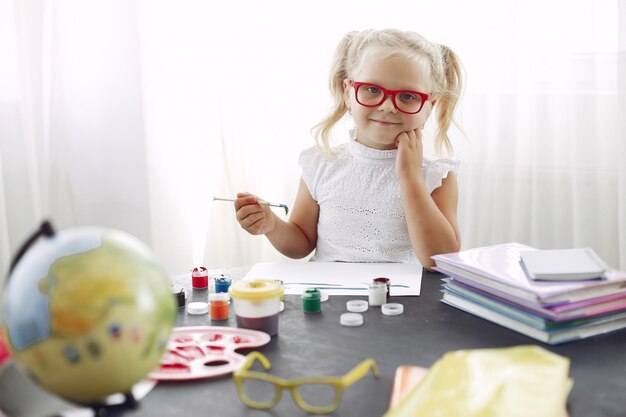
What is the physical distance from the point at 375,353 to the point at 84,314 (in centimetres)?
41

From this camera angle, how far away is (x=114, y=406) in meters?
0.72

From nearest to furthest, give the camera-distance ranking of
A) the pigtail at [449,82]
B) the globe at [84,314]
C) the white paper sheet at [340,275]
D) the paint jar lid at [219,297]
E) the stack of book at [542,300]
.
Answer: the globe at [84,314] → the stack of book at [542,300] → the paint jar lid at [219,297] → the white paper sheet at [340,275] → the pigtail at [449,82]

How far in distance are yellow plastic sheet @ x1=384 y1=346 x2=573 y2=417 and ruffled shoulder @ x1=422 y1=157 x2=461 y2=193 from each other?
86 centimetres

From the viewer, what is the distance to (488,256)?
1151 millimetres

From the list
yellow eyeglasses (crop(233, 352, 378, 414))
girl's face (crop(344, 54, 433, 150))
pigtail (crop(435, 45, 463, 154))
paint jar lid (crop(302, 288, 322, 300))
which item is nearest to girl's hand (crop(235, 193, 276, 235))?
girl's face (crop(344, 54, 433, 150))

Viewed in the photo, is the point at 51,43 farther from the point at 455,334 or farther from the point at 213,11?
the point at 455,334

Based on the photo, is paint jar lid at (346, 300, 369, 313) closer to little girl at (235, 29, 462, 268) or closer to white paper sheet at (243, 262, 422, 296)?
white paper sheet at (243, 262, 422, 296)

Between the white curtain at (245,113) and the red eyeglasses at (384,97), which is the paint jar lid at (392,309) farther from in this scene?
the white curtain at (245,113)

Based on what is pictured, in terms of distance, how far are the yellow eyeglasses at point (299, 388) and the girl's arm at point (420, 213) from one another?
0.66 metres

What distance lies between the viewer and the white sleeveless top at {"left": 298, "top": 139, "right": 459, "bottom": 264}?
65.2 inches

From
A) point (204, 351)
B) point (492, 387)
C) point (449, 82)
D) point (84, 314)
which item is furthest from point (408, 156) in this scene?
point (84, 314)

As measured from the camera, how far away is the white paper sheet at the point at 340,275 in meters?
1.21

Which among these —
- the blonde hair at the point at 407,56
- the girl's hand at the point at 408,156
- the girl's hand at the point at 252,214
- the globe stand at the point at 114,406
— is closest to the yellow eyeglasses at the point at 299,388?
the globe stand at the point at 114,406

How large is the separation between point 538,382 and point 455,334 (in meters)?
0.25
